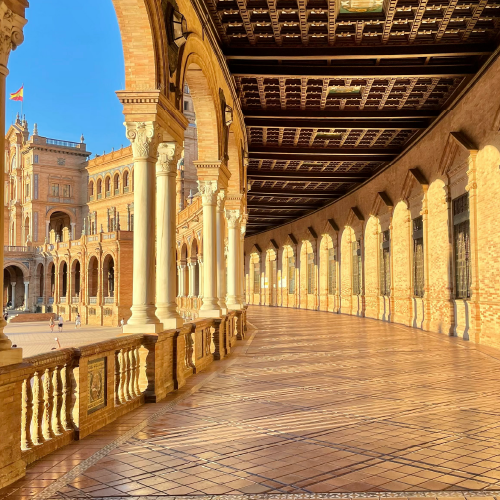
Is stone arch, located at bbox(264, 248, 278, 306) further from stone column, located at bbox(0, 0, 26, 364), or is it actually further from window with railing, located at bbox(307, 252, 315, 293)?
stone column, located at bbox(0, 0, 26, 364)

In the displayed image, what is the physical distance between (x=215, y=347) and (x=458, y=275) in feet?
26.2

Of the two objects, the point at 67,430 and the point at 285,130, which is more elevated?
the point at 285,130

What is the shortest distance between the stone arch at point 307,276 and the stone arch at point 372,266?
1024 centimetres

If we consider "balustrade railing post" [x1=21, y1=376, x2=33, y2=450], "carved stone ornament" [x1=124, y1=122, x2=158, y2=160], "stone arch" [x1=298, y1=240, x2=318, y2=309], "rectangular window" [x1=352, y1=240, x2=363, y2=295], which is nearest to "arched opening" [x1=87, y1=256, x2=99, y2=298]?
"stone arch" [x1=298, y1=240, x2=318, y2=309]

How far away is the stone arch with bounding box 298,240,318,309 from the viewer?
39.2 meters

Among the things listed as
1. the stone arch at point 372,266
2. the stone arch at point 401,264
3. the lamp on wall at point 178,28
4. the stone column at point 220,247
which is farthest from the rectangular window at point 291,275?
the lamp on wall at point 178,28

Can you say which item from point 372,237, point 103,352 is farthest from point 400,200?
point 103,352

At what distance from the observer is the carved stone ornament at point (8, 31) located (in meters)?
4.55

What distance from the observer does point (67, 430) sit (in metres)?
5.65

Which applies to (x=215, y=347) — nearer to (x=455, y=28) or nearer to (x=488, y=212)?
(x=488, y=212)

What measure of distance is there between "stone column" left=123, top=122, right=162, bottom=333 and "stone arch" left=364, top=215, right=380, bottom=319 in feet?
62.5

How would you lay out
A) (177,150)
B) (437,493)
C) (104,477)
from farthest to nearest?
(177,150)
(104,477)
(437,493)

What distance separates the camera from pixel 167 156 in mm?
9508

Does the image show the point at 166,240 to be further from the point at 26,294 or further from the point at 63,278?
the point at 26,294
